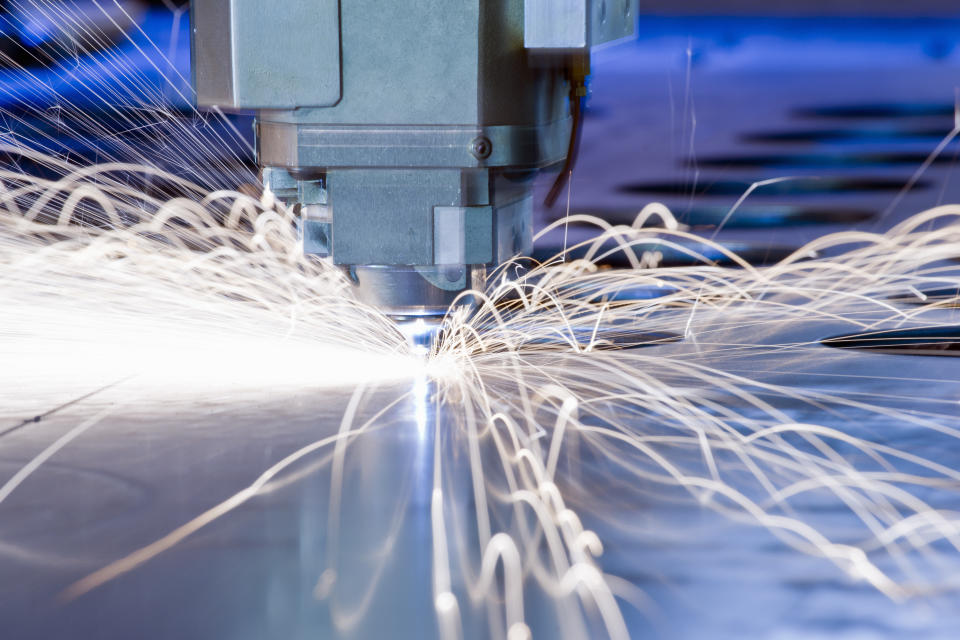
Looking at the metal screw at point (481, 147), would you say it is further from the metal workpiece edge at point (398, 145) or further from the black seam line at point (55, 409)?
the black seam line at point (55, 409)

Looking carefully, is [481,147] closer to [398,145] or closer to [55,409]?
[398,145]

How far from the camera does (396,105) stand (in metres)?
0.78

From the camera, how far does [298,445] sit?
77cm

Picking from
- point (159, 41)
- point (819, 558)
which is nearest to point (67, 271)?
point (819, 558)

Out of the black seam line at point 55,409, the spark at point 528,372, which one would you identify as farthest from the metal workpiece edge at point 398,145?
the black seam line at point 55,409

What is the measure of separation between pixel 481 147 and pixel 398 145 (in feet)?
0.18

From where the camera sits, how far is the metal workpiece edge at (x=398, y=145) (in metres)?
0.79

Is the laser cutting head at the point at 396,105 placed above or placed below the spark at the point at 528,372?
above

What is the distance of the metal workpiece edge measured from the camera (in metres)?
0.79

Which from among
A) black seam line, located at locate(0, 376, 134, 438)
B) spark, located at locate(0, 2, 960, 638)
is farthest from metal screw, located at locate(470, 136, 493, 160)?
black seam line, located at locate(0, 376, 134, 438)

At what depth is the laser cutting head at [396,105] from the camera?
30.3 inches

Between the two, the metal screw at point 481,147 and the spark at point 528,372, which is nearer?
the spark at point 528,372

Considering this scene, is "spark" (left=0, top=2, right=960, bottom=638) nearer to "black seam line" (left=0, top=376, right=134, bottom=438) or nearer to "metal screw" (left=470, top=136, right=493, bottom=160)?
"black seam line" (left=0, top=376, right=134, bottom=438)

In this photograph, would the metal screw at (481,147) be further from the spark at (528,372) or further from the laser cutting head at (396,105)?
the spark at (528,372)
